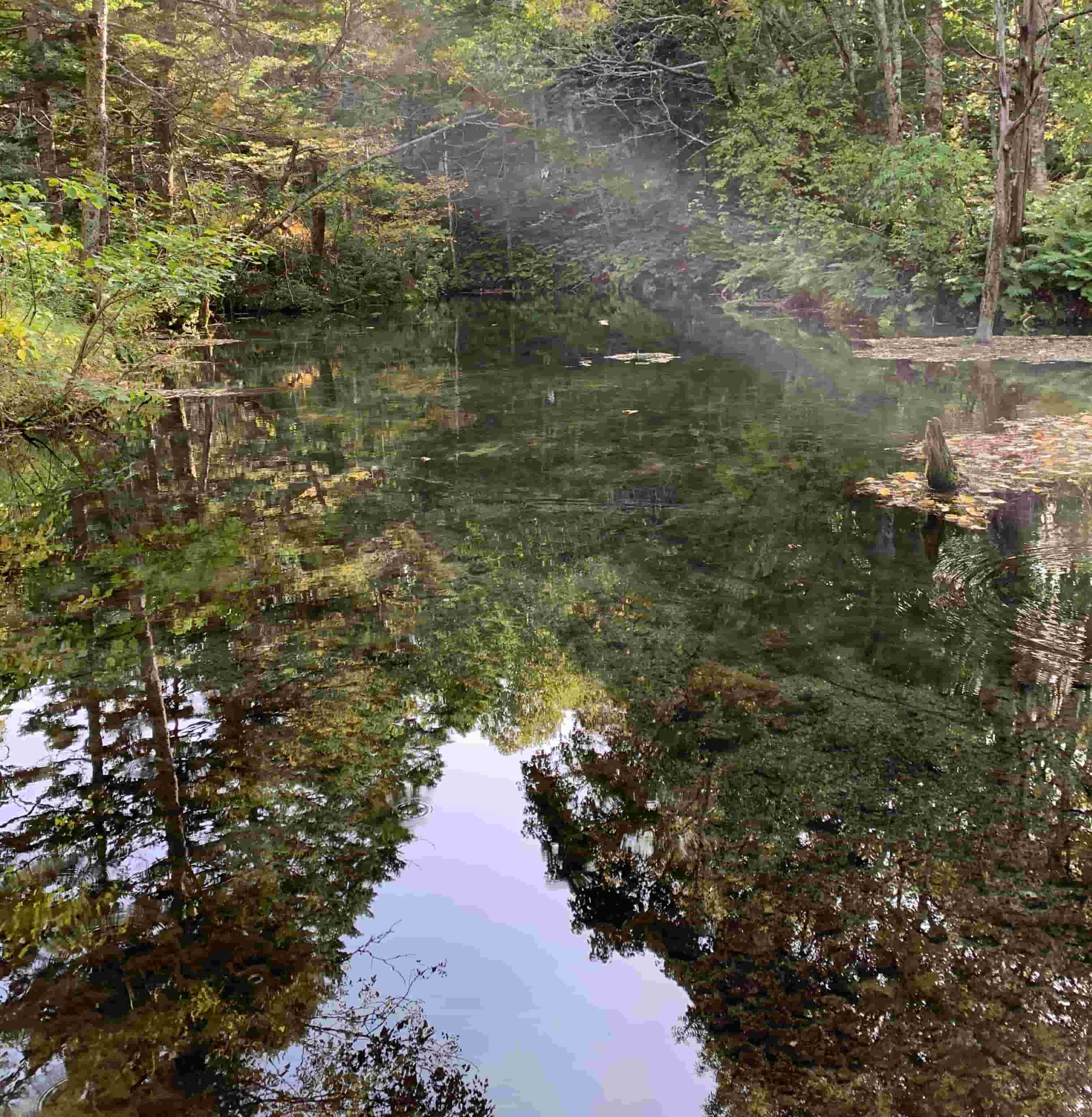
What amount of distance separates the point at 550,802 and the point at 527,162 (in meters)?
35.0

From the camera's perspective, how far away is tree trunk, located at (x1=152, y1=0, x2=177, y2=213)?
14.8m

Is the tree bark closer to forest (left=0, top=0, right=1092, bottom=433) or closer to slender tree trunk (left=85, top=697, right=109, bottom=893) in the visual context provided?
forest (left=0, top=0, right=1092, bottom=433)

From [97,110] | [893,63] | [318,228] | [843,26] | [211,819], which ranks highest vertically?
[843,26]

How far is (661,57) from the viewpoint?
86.2ft

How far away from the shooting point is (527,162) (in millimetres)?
34938

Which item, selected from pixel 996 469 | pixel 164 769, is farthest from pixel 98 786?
pixel 996 469

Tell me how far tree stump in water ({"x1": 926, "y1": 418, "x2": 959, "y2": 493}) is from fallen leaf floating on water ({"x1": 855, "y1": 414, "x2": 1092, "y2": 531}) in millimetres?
67

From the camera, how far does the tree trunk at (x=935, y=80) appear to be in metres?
18.3

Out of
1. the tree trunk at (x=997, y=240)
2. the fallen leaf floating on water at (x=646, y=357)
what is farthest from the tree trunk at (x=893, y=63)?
the fallen leaf floating on water at (x=646, y=357)

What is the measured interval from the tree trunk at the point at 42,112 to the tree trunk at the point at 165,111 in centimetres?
170

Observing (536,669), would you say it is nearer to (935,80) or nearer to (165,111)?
(165,111)

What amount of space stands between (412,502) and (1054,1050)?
6.28m

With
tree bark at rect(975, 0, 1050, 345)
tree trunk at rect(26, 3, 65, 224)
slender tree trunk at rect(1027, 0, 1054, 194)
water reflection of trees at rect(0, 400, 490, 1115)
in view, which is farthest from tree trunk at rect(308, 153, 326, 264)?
water reflection of trees at rect(0, 400, 490, 1115)

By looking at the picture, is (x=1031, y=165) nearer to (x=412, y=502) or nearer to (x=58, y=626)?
(x=412, y=502)
